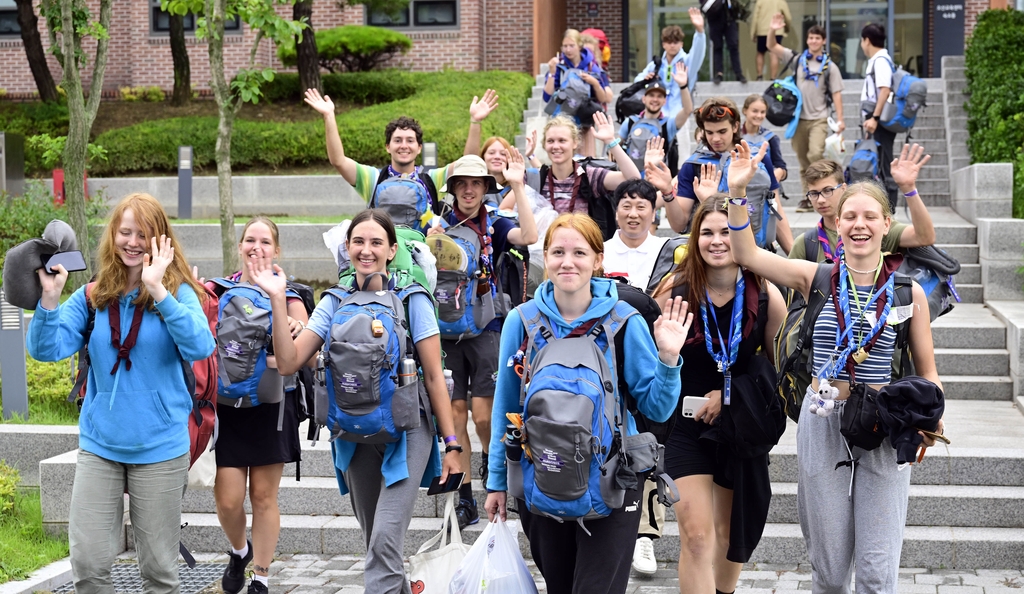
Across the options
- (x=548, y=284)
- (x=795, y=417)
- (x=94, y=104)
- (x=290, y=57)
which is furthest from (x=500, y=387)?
(x=290, y=57)

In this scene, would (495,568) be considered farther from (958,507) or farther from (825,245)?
(958,507)

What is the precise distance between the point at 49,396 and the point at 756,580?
19.4ft

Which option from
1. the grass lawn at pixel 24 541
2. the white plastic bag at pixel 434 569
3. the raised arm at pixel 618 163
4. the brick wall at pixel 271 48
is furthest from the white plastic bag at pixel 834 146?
the brick wall at pixel 271 48

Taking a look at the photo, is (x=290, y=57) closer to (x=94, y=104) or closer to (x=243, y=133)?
(x=243, y=133)

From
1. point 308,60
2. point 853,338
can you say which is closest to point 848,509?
point 853,338

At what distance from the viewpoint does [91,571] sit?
462cm

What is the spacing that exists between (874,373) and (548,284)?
1.36 meters

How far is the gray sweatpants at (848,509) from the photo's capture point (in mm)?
4426

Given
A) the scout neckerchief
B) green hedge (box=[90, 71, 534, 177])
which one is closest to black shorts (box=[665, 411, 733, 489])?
the scout neckerchief

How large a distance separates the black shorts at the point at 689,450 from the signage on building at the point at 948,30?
62.9 ft

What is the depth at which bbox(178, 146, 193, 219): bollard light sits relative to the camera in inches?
595

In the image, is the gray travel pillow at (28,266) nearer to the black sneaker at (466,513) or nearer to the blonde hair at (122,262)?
the blonde hair at (122,262)

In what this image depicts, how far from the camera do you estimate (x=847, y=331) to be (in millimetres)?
4457

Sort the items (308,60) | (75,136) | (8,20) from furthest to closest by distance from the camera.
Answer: (8,20) < (308,60) < (75,136)
